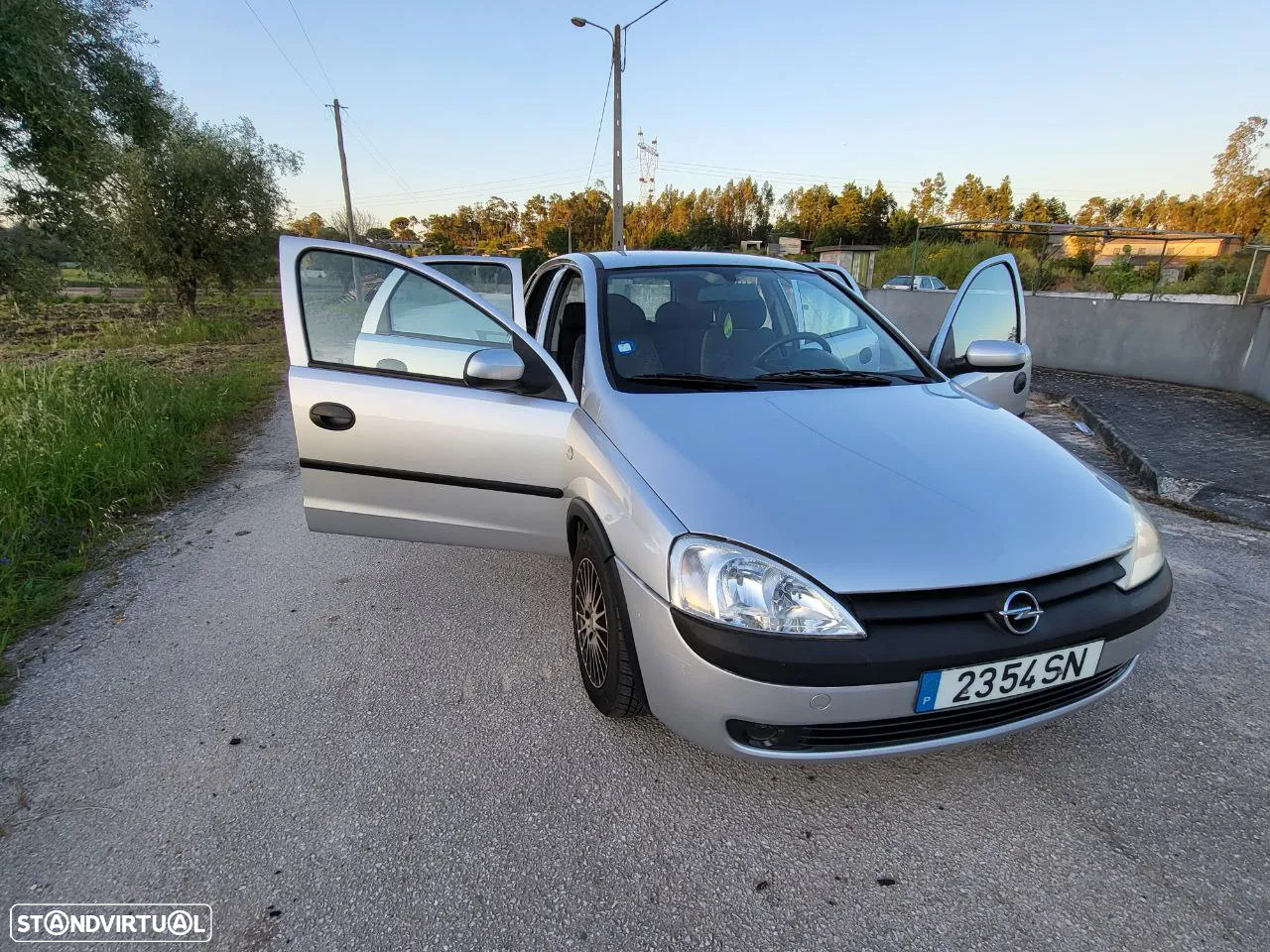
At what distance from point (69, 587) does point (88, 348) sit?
33.3ft

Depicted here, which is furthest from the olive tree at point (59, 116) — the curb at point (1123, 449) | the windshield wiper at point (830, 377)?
the curb at point (1123, 449)

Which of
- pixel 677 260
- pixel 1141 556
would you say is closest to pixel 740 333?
pixel 677 260

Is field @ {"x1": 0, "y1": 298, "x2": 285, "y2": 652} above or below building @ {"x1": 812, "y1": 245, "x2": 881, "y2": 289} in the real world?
below

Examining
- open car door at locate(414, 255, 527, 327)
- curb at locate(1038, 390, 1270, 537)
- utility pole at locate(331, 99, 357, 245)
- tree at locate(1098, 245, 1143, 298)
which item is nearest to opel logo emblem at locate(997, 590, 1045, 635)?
open car door at locate(414, 255, 527, 327)

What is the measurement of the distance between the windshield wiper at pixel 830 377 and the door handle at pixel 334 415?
5.41ft

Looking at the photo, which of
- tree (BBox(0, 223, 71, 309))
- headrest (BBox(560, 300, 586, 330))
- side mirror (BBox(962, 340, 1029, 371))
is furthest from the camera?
tree (BBox(0, 223, 71, 309))

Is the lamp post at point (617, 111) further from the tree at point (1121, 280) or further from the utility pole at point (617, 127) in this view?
the tree at point (1121, 280)

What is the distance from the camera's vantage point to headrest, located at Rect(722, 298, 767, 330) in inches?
115

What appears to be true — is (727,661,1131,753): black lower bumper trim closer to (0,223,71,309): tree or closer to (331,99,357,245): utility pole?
(0,223,71,309): tree

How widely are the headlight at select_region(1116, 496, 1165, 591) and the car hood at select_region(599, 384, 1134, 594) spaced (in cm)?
4

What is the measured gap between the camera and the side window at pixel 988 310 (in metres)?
3.52

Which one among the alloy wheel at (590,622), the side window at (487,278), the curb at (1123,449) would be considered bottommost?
the curb at (1123,449)

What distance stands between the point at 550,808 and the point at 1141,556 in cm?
188

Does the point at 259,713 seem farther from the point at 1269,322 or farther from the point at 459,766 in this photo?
the point at 1269,322
